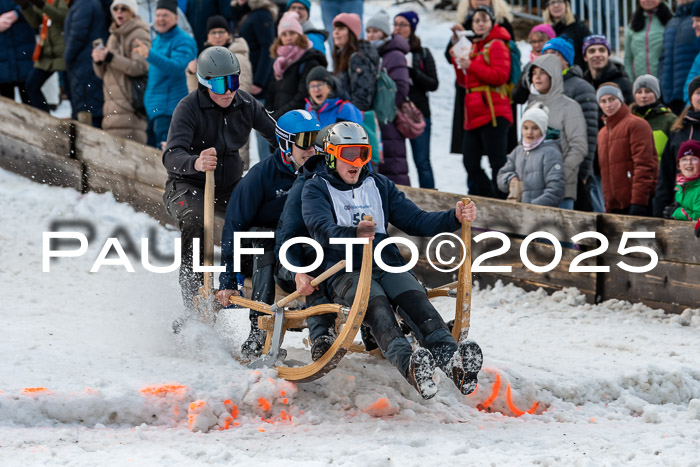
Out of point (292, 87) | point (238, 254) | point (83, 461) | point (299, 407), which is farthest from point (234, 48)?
point (83, 461)

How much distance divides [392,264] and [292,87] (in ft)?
13.3

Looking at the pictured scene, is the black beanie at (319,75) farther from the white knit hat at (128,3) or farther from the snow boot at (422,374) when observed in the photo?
the snow boot at (422,374)

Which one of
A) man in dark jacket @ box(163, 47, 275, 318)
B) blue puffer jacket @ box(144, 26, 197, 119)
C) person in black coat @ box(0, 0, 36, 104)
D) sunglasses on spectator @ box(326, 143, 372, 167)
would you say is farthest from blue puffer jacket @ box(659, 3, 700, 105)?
person in black coat @ box(0, 0, 36, 104)

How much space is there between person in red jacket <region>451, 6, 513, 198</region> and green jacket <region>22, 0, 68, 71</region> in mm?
4348

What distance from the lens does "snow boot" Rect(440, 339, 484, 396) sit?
5.68 metres

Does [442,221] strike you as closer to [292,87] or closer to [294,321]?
[294,321]

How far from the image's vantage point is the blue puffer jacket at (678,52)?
10.2 meters

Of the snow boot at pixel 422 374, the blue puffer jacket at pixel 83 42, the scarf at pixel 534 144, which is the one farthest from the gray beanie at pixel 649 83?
the blue puffer jacket at pixel 83 42

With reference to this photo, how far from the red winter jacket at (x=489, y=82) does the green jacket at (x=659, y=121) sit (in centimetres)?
121

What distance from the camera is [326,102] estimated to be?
9.23 metres

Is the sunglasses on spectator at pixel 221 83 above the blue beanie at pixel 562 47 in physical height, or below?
below
